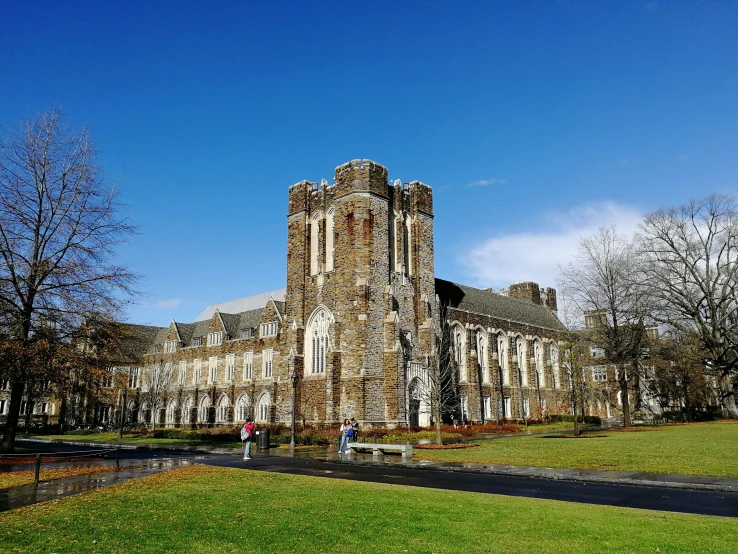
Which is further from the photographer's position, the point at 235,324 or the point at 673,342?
the point at 235,324

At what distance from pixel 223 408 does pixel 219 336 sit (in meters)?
7.78

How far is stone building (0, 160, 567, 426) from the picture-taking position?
38.8 m

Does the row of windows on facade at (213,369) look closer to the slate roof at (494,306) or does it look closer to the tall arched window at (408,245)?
the slate roof at (494,306)

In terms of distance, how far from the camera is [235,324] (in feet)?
209

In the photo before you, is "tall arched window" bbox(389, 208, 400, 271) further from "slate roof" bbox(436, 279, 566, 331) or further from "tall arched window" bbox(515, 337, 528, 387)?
"tall arched window" bbox(515, 337, 528, 387)

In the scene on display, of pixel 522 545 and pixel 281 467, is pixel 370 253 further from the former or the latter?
pixel 522 545

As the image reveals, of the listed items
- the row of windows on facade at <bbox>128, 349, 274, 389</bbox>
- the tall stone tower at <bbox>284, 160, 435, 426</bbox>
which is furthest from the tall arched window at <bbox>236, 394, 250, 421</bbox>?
the tall stone tower at <bbox>284, 160, 435, 426</bbox>

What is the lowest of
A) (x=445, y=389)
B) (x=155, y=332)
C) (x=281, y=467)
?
(x=281, y=467)

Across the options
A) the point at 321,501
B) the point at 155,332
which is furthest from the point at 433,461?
the point at 155,332

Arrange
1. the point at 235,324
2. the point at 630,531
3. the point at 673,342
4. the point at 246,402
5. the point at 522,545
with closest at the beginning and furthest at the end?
1. the point at 522,545
2. the point at 630,531
3. the point at 673,342
4. the point at 246,402
5. the point at 235,324

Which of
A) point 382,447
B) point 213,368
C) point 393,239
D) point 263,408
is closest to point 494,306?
point 393,239

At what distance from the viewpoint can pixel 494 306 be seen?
202ft

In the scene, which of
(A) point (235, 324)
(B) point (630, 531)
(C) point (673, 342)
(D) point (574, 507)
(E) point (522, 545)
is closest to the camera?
(E) point (522, 545)

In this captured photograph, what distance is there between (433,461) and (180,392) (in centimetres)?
4874
